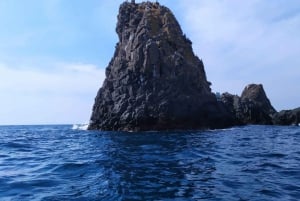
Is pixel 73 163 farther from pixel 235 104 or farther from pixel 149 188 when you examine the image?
pixel 235 104

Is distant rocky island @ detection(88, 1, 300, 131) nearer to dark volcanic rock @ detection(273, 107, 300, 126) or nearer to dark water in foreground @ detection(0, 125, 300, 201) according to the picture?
dark volcanic rock @ detection(273, 107, 300, 126)

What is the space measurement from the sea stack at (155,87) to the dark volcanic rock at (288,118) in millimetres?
24404

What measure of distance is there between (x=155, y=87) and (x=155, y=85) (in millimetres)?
419

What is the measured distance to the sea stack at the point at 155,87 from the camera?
59719 mm

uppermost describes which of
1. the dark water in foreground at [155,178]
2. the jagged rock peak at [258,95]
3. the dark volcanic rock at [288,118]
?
the jagged rock peak at [258,95]

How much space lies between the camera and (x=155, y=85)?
206 feet

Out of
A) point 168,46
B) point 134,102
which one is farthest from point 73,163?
point 168,46

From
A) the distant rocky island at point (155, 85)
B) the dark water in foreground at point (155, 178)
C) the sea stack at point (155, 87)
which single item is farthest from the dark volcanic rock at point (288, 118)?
the dark water in foreground at point (155, 178)

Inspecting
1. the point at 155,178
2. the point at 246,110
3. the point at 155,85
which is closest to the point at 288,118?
the point at 246,110

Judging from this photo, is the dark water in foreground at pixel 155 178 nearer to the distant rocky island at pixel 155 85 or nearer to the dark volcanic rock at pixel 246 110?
the distant rocky island at pixel 155 85

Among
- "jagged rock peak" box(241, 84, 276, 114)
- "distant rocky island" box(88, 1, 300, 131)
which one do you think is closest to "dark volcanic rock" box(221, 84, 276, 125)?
"jagged rock peak" box(241, 84, 276, 114)

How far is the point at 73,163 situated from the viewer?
1767 cm

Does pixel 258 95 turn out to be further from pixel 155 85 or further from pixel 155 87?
pixel 155 87

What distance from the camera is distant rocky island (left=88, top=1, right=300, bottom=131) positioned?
59.8 metres
